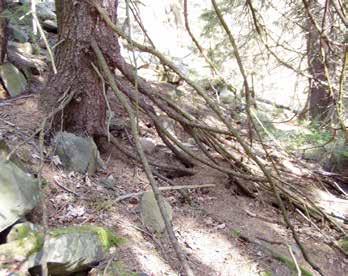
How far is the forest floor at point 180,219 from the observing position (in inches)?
127

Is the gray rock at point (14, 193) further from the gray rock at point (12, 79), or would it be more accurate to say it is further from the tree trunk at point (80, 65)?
the gray rock at point (12, 79)

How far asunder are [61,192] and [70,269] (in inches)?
37.1

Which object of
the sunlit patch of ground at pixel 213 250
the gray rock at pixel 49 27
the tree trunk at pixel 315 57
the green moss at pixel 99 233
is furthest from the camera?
the gray rock at pixel 49 27

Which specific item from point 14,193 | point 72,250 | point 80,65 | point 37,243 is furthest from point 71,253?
point 80,65

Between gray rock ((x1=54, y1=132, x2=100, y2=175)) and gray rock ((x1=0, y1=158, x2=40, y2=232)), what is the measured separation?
76 cm

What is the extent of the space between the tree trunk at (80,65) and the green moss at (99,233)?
1.33 m

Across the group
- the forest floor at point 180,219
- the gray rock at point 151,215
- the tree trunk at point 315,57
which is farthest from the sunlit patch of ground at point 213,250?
the tree trunk at point 315,57

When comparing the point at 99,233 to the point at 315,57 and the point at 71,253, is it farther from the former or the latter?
the point at 315,57

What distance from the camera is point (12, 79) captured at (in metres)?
4.90

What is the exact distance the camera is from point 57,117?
399 centimetres

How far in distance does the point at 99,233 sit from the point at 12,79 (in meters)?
2.86

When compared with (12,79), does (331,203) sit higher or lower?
lower

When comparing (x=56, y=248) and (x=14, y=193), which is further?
(x=14, y=193)

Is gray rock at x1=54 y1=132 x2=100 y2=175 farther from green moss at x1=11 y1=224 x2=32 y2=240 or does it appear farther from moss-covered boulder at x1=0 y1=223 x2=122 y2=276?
green moss at x1=11 y1=224 x2=32 y2=240
